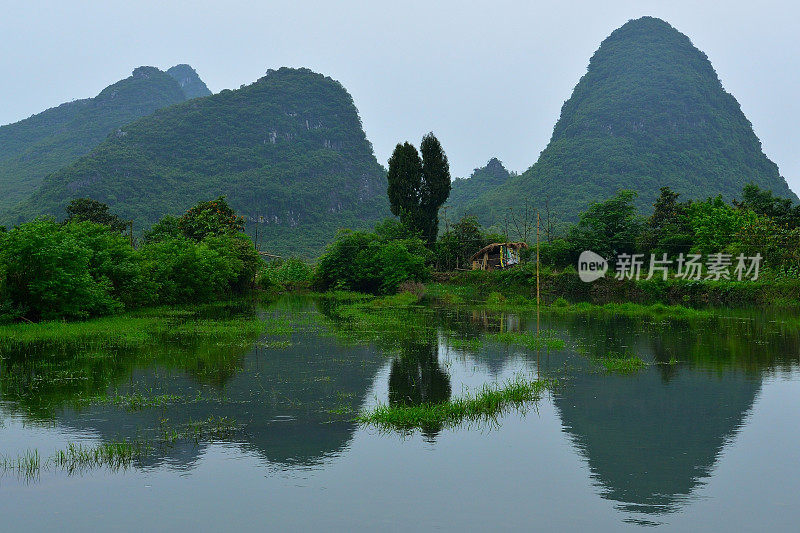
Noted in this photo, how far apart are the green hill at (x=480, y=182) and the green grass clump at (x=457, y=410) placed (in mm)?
140542

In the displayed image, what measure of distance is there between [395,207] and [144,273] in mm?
33800

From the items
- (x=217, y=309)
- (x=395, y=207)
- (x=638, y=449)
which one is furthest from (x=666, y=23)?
(x=638, y=449)

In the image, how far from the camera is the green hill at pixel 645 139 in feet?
A: 390

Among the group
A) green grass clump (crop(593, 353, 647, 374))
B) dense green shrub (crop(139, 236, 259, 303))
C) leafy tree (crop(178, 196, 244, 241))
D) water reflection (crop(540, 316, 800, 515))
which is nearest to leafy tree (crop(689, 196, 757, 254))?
water reflection (crop(540, 316, 800, 515))

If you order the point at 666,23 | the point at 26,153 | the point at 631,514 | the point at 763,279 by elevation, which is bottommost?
the point at 631,514

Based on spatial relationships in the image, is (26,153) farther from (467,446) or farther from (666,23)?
(666,23)

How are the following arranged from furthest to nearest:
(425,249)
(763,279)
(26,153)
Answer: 1. (26,153)
2. (425,249)
3. (763,279)

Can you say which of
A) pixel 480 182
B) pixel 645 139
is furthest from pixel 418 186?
pixel 480 182

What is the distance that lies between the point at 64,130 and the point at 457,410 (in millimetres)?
176650

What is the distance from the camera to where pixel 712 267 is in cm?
4731

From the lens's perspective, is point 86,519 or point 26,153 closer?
point 86,519

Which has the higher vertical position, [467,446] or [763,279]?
[763,279]

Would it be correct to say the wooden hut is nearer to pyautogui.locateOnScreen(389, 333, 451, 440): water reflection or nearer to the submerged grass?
the submerged grass

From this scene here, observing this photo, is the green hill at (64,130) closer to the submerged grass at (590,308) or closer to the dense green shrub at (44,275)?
the submerged grass at (590,308)
